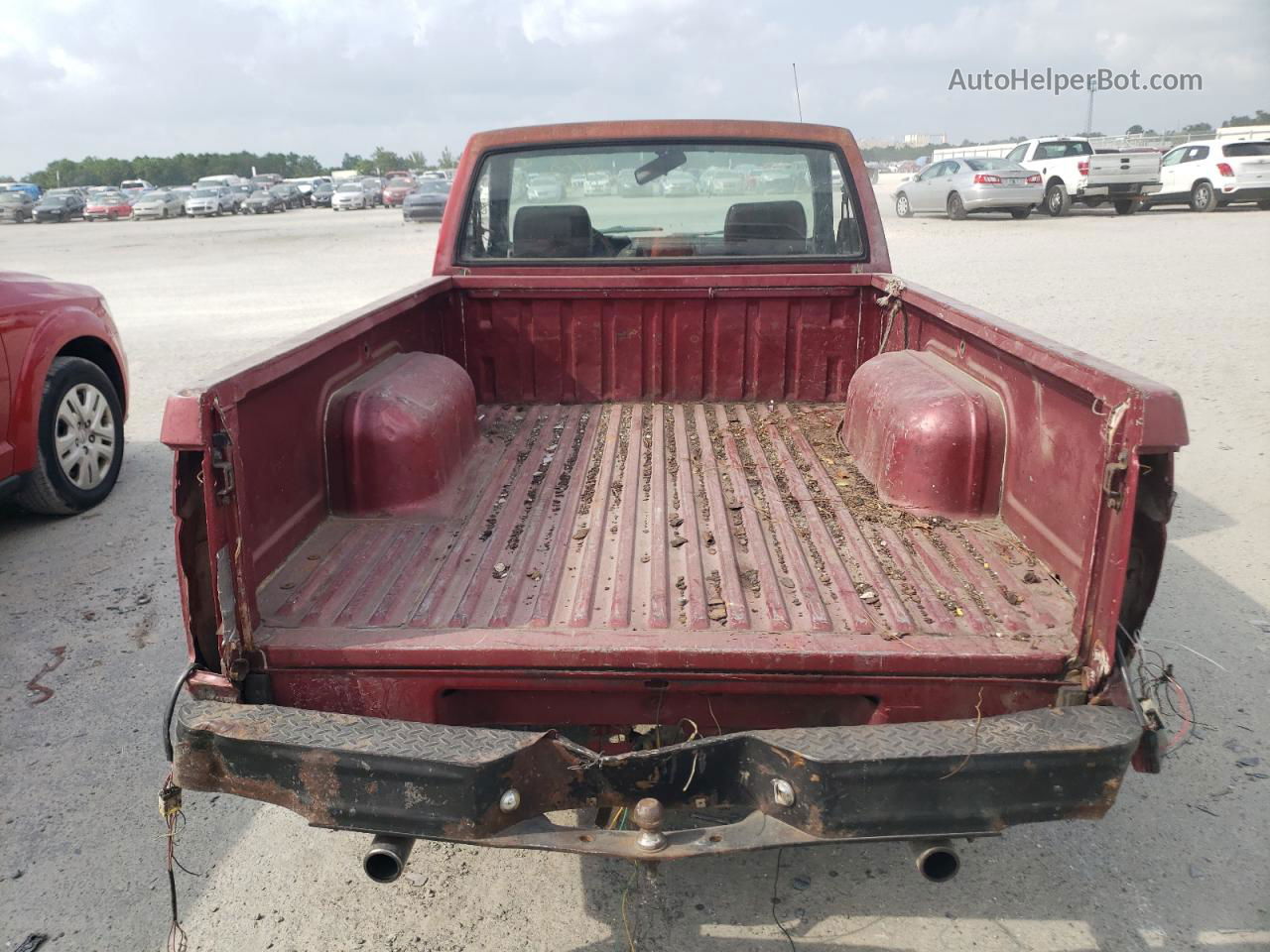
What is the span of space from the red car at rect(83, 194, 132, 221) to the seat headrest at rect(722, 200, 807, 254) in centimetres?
4361

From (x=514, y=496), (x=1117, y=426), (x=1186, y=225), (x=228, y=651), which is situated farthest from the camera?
(x=1186, y=225)

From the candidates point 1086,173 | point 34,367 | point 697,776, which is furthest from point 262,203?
point 697,776

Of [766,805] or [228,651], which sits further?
[228,651]

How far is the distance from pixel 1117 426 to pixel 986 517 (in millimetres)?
943

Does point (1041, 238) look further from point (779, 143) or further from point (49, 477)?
point (49, 477)

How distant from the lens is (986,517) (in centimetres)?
277

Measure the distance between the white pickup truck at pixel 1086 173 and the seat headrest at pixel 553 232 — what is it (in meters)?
20.3

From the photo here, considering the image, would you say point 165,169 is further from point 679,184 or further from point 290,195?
point 679,184

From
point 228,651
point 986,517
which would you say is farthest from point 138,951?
point 986,517

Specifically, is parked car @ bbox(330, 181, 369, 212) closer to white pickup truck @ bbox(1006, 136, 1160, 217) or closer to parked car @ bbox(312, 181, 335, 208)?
parked car @ bbox(312, 181, 335, 208)

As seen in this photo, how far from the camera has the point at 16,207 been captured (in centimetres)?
3975

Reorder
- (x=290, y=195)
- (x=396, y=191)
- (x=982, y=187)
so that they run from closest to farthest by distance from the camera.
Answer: (x=982, y=187) < (x=396, y=191) < (x=290, y=195)

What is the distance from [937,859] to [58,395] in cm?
484

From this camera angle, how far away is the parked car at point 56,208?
38875 millimetres
